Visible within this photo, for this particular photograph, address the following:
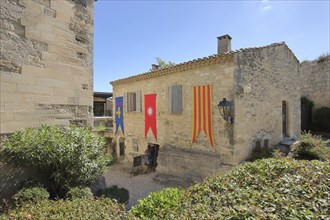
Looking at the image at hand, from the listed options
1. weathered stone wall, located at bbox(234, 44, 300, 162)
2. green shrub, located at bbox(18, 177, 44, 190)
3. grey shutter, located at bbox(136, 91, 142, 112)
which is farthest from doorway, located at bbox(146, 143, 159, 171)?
green shrub, located at bbox(18, 177, 44, 190)

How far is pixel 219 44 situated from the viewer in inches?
391

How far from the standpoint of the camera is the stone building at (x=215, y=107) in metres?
7.55

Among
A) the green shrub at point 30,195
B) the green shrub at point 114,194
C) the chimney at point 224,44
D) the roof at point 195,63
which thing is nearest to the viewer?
the green shrub at point 30,195

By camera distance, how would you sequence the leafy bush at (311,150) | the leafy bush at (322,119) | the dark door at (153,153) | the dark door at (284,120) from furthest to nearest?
the leafy bush at (322,119)
the dark door at (153,153)
the dark door at (284,120)
the leafy bush at (311,150)

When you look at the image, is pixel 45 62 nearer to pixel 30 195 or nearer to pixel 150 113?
pixel 30 195

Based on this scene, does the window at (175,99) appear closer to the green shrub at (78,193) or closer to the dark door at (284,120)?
the dark door at (284,120)

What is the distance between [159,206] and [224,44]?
852 centimetres

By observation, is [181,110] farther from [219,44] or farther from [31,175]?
[31,175]

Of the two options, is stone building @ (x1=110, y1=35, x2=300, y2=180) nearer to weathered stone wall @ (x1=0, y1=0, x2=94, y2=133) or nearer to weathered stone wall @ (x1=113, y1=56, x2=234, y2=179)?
weathered stone wall @ (x1=113, y1=56, x2=234, y2=179)

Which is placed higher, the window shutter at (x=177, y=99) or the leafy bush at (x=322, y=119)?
the window shutter at (x=177, y=99)

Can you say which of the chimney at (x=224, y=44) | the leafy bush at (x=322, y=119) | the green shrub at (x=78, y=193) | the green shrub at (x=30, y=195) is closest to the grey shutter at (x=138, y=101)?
the chimney at (x=224, y=44)

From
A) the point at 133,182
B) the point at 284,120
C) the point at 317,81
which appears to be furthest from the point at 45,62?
the point at 317,81

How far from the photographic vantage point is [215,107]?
7.99 metres

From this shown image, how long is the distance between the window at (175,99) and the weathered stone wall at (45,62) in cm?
473
